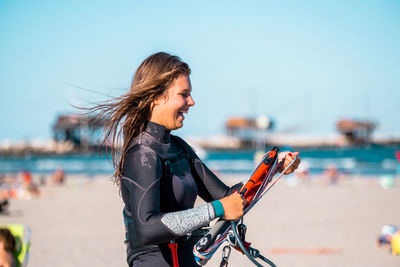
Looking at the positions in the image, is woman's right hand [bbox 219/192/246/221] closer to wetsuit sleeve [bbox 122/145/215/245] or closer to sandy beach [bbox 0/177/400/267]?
wetsuit sleeve [bbox 122/145/215/245]

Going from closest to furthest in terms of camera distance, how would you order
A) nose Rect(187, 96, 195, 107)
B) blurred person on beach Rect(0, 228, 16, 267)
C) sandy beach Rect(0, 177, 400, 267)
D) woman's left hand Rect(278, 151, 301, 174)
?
nose Rect(187, 96, 195, 107) → woman's left hand Rect(278, 151, 301, 174) → blurred person on beach Rect(0, 228, 16, 267) → sandy beach Rect(0, 177, 400, 267)

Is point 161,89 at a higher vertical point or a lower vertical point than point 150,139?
higher

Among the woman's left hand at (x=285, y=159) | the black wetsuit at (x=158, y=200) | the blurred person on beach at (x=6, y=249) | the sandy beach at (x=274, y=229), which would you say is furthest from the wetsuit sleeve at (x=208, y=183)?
the blurred person on beach at (x=6, y=249)

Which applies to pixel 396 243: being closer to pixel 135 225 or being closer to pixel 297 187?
pixel 135 225

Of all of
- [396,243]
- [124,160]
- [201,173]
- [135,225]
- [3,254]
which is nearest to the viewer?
[135,225]

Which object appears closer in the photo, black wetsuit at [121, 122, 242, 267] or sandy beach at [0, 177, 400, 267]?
black wetsuit at [121, 122, 242, 267]

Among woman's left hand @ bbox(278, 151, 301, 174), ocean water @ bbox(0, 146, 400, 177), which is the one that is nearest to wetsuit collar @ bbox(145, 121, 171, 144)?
woman's left hand @ bbox(278, 151, 301, 174)

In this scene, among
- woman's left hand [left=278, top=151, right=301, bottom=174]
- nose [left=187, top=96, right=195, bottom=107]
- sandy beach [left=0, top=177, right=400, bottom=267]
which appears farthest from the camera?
sandy beach [left=0, top=177, right=400, bottom=267]

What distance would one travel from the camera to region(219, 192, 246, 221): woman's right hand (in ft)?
6.20

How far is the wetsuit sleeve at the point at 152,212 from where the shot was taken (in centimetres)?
183

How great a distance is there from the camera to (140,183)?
187cm

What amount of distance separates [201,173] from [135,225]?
0.56 metres

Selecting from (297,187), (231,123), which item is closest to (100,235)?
(297,187)

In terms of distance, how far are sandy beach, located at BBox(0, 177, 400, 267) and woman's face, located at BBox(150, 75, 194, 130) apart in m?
1.65
